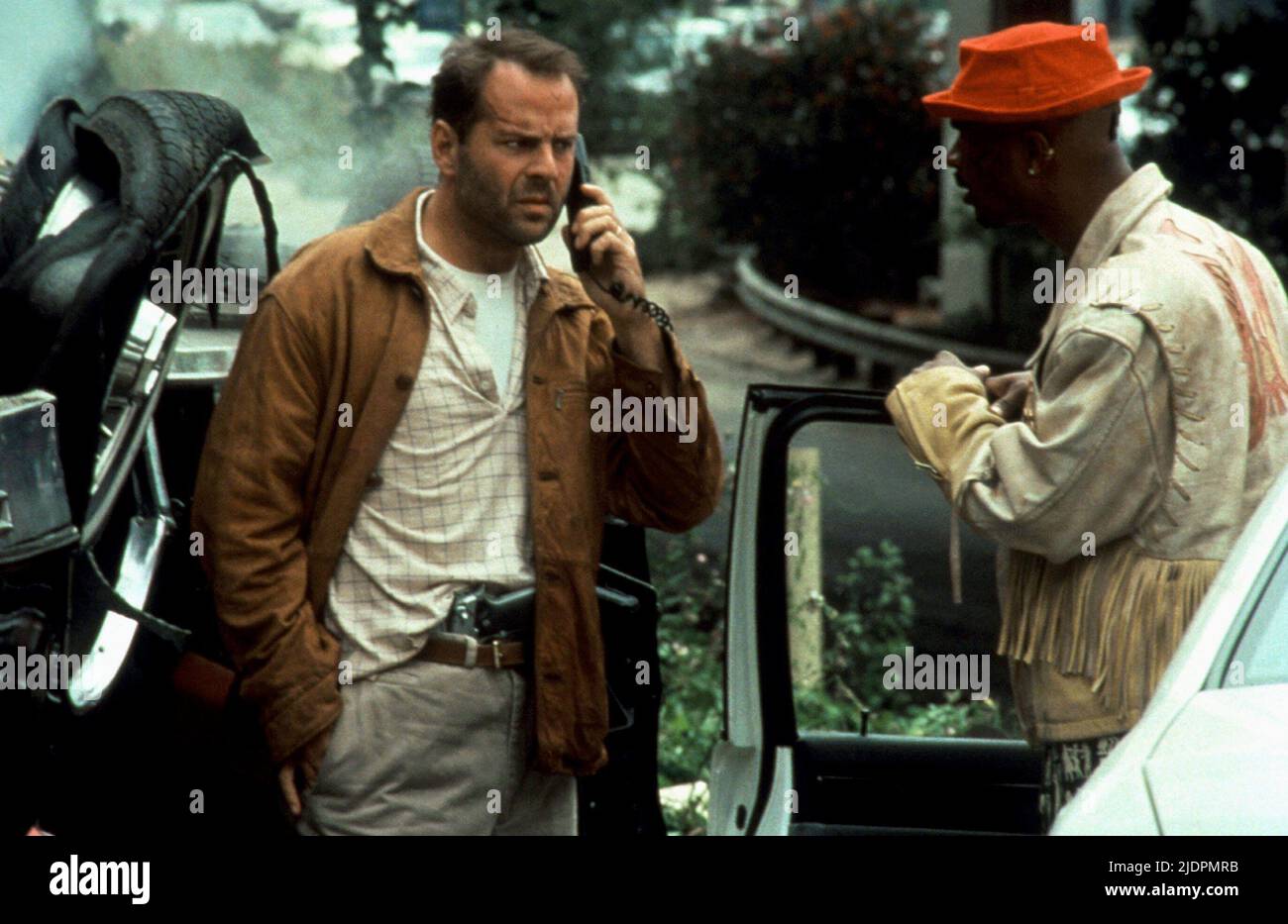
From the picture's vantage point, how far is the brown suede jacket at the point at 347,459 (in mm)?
3359

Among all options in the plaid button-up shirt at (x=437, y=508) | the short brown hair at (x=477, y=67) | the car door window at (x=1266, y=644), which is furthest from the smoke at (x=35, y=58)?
the car door window at (x=1266, y=644)

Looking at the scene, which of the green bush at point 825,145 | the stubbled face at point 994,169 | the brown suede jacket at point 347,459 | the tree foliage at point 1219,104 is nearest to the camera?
the brown suede jacket at point 347,459

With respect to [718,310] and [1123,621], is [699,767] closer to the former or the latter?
[1123,621]

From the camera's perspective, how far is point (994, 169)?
3490 millimetres

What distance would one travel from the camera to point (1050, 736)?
3.41 metres

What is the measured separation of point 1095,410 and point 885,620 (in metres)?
3.61

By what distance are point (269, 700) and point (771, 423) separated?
4.13ft

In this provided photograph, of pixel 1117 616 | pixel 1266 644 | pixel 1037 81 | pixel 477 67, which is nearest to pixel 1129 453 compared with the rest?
pixel 1117 616

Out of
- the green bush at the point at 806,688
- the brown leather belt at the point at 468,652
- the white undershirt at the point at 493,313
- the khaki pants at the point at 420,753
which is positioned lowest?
the green bush at the point at 806,688

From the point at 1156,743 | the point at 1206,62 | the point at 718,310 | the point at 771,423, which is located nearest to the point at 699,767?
the point at 771,423

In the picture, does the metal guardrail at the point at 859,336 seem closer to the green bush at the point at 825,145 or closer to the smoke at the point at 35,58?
the green bush at the point at 825,145

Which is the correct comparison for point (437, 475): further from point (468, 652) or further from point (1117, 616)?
point (1117, 616)

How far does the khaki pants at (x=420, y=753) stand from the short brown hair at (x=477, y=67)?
90 centimetres

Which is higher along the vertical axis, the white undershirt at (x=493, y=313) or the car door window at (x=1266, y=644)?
the white undershirt at (x=493, y=313)
